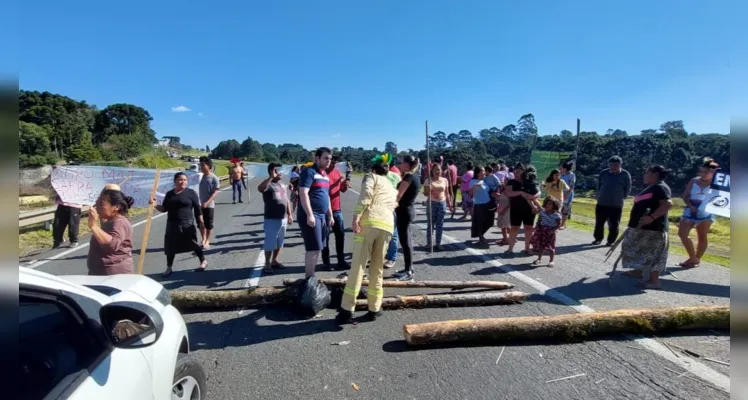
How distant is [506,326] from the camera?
379 cm

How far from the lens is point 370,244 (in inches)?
167

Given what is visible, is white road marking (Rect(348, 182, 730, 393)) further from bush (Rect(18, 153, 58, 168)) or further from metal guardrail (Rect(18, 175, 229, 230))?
metal guardrail (Rect(18, 175, 229, 230))

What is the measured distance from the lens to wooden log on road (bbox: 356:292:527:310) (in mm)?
4586

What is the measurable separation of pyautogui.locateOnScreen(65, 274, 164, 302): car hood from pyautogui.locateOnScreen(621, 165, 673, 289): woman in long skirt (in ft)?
21.2

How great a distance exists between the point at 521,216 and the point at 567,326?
3.71 m

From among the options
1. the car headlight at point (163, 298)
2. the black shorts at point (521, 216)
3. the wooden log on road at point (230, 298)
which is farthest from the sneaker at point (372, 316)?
the black shorts at point (521, 216)

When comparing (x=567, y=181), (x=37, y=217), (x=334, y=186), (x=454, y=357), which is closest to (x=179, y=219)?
(x=334, y=186)

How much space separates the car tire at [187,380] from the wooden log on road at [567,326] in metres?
1.92

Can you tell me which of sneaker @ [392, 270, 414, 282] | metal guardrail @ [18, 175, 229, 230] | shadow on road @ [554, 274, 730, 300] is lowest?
shadow on road @ [554, 274, 730, 300]

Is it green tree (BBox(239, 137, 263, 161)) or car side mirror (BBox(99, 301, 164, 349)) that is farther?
green tree (BBox(239, 137, 263, 161))

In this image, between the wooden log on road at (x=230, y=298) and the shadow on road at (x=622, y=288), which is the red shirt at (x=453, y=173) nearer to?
the shadow on road at (x=622, y=288)

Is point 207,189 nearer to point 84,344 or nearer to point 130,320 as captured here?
point 130,320

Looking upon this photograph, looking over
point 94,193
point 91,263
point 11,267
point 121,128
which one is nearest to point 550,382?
point 11,267

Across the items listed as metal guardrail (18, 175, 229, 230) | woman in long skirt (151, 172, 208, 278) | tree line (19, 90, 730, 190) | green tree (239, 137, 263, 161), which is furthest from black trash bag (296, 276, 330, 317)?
green tree (239, 137, 263, 161)
